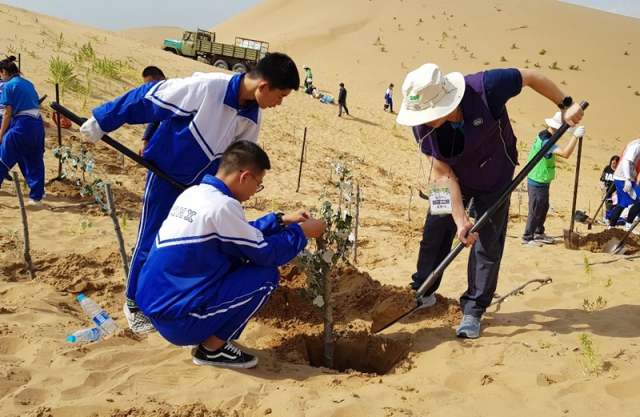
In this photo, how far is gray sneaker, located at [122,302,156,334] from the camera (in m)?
3.59

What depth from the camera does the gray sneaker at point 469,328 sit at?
12.1ft

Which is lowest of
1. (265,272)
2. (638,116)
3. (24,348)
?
(24,348)

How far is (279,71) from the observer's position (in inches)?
127

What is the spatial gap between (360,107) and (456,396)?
726 inches

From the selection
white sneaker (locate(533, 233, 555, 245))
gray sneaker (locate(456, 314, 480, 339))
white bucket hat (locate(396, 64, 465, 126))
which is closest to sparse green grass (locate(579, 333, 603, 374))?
gray sneaker (locate(456, 314, 480, 339))

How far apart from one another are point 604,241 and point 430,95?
4.69 meters

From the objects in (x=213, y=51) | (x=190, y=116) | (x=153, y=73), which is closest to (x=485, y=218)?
(x=190, y=116)

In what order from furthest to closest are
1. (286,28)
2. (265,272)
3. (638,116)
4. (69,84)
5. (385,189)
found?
(286,28) < (638,116) < (69,84) < (385,189) < (265,272)

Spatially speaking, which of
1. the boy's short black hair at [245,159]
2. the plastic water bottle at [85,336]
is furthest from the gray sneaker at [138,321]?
the boy's short black hair at [245,159]

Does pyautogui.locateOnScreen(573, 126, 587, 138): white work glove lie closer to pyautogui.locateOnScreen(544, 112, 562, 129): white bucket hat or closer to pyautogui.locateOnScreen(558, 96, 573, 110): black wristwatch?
pyautogui.locateOnScreen(544, 112, 562, 129): white bucket hat

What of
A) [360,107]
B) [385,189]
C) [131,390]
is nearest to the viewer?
[131,390]

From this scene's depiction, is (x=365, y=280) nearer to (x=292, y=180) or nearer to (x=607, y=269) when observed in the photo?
(x=607, y=269)

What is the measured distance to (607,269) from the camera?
17.1 ft

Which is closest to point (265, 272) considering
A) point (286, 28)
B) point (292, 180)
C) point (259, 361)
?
point (259, 361)
